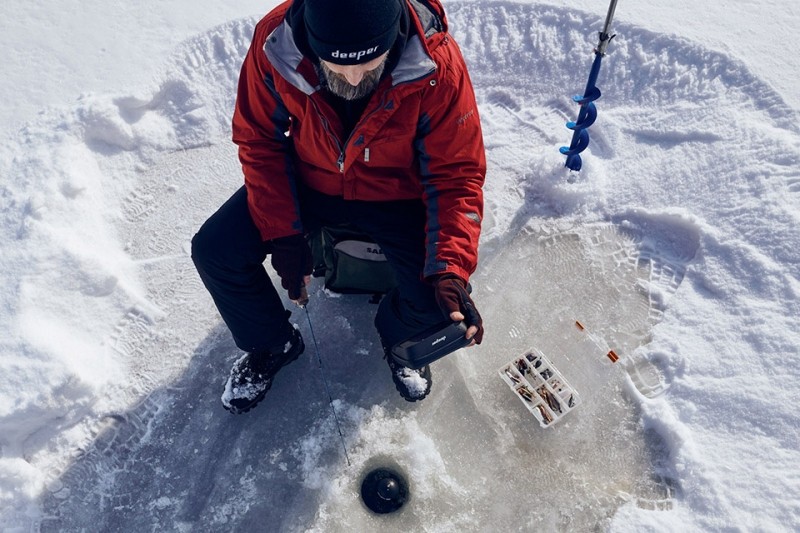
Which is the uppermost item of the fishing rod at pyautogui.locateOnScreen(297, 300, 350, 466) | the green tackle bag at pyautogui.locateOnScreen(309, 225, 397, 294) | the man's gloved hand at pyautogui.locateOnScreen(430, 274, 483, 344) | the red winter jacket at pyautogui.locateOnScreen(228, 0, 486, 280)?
the red winter jacket at pyautogui.locateOnScreen(228, 0, 486, 280)

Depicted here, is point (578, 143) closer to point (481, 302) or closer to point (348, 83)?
point (481, 302)

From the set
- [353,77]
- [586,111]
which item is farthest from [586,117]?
[353,77]

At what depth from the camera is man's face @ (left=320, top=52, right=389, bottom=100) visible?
89.0 inches

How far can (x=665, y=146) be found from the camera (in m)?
3.69

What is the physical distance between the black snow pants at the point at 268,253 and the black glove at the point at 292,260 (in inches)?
2.5

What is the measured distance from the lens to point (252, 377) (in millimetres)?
2988

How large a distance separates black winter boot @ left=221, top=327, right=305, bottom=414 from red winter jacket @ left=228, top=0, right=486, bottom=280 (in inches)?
25.3

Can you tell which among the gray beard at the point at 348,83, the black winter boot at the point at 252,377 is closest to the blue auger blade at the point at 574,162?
the gray beard at the point at 348,83

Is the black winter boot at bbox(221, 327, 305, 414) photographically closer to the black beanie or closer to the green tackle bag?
the green tackle bag

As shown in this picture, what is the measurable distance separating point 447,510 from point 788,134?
276 cm

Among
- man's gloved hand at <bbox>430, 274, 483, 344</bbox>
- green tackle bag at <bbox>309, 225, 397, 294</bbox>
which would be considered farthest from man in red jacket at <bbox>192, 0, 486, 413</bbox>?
green tackle bag at <bbox>309, 225, 397, 294</bbox>

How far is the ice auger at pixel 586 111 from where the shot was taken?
10.1 feet

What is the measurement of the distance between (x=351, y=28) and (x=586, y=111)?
5.58ft

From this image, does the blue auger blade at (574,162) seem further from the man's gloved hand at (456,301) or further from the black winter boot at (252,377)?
the black winter boot at (252,377)
